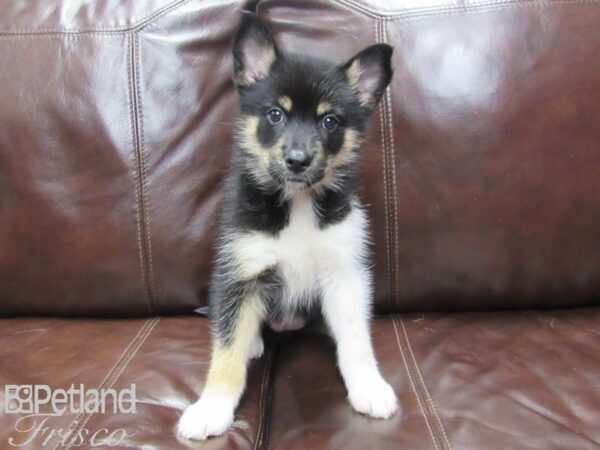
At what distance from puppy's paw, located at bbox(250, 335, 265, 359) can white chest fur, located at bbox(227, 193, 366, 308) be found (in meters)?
0.19

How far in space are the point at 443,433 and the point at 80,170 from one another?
5.04ft

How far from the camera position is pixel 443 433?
4.53 feet

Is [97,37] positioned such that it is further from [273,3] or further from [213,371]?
[213,371]

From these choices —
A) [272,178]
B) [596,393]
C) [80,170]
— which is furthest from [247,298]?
[596,393]

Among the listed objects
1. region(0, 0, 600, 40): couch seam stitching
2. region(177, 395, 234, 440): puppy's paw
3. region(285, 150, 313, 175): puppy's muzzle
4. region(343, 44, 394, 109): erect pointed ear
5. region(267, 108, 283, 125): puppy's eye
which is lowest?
region(177, 395, 234, 440): puppy's paw

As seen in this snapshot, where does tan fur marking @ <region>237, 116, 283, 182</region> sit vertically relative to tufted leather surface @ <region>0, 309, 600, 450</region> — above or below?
above

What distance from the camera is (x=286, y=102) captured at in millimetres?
1649

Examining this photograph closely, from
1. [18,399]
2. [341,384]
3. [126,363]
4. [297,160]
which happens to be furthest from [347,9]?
[18,399]

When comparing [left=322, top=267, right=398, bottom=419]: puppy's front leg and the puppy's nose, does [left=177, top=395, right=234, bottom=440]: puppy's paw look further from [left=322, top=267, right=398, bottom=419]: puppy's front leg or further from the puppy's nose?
the puppy's nose

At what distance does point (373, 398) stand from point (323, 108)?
0.88 m

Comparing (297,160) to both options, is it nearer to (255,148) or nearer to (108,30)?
(255,148)

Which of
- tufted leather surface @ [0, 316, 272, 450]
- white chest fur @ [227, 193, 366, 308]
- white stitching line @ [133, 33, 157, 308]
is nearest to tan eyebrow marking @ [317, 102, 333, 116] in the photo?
white chest fur @ [227, 193, 366, 308]

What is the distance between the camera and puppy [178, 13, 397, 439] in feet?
5.35

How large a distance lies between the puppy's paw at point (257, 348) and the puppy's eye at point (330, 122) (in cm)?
73
